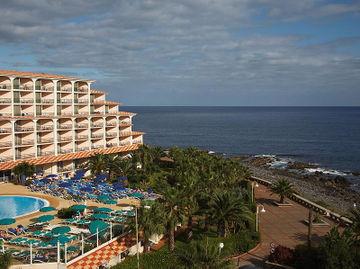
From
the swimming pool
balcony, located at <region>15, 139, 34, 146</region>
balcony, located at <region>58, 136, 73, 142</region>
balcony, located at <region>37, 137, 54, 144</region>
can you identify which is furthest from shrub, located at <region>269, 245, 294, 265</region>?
balcony, located at <region>58, 136, 73, 142</region>

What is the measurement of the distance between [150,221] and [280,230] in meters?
13.1

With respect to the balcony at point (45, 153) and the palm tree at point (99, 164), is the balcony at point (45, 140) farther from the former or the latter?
the palm tree at point (99, 164)

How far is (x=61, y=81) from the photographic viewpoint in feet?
197

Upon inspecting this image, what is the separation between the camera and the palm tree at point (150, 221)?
26.5m

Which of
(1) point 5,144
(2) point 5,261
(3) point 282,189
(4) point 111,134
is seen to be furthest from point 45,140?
(2) point 5,261

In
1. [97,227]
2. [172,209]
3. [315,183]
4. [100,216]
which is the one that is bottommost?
[315,183]

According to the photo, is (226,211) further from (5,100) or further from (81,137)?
(81,137)

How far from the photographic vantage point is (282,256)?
25203 millimetres

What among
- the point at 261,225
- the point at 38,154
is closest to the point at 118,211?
the point at 261,225

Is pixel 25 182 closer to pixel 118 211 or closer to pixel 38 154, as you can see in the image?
pixel 38 154

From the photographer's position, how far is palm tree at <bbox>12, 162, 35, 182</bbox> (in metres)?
48.8

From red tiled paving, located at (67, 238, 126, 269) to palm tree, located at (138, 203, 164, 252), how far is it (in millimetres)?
1830

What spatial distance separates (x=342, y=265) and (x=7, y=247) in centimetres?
2099

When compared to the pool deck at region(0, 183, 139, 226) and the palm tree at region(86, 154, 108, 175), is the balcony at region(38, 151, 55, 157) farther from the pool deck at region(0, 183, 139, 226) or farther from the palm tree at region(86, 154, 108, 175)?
the pool deck at region(0, 183, 139, 226)
